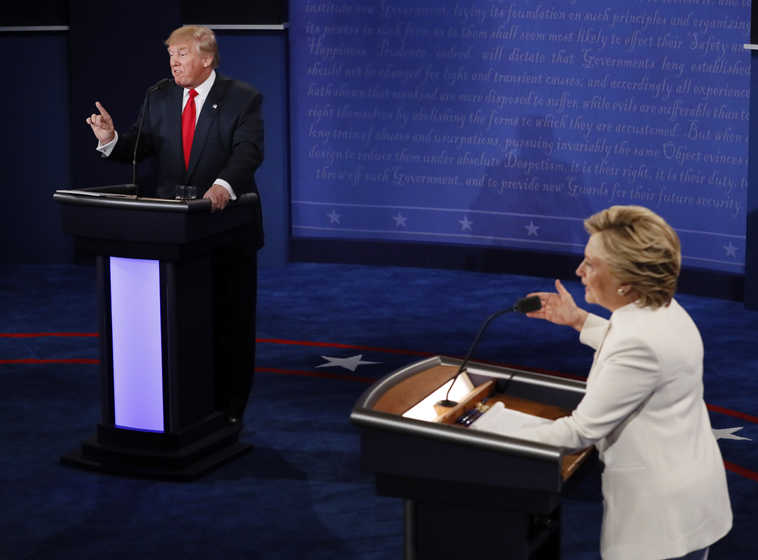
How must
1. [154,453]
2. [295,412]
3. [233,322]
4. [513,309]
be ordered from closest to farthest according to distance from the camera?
1. [513,309]
2. [154,453]
3. [233,322]
4. [295,412]

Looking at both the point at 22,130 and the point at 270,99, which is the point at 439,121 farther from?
the point at 22,130

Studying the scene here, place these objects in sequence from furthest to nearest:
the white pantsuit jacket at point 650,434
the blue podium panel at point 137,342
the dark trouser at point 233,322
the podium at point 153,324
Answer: the dark trouser at point 233,322, the blue podium panel at point 137,342, the podium at point 153,324, the white pantsuit jacket at point 650,434

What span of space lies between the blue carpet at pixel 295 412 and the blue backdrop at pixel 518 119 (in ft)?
1.57

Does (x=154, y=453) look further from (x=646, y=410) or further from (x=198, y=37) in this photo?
(x=646, y=410)

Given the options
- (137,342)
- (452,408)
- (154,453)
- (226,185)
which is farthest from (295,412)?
(452,408)

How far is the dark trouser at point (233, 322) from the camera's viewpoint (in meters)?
5.18

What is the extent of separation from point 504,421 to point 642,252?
1.85 ft

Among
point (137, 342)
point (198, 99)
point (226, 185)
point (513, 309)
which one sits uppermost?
point (198, 99)

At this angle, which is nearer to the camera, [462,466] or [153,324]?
[462,466]

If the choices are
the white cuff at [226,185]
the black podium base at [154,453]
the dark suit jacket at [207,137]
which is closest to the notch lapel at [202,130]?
the dark suit jacket at [207,137]

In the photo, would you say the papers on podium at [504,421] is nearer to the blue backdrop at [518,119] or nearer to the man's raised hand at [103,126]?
the man's raised hand at [103,126]

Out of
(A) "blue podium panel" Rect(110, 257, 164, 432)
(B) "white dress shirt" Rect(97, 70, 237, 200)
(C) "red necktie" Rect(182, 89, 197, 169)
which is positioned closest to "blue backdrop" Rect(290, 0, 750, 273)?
(B) "white dress shirt" Rect(97, 70, 237, 200)

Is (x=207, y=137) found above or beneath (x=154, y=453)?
above

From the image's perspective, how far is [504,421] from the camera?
2.78 meters
